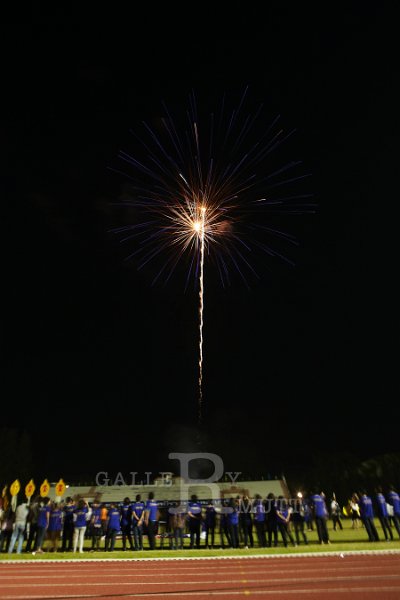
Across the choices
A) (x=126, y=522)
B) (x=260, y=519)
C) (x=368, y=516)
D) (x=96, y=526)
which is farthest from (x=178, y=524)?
(x=368, y=516)

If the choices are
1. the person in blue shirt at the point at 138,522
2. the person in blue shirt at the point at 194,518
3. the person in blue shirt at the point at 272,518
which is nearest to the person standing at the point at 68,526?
the person in blue shirt at the point at 138,522

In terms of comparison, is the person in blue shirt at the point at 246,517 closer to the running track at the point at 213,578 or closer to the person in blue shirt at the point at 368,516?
the running track at the point at 213,578

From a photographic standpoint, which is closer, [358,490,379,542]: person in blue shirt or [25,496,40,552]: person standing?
[358,490,379,542]: person in blue shirt

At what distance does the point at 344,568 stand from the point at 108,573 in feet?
16.6

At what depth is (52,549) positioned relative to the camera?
16.7 meters

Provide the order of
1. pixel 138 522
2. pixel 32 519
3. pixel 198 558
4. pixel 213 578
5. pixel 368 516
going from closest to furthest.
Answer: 1. pixel 213 578
2. pixel 198 558
3. pixel 368 516
4. pixel 138 522
5. pixel 32 519

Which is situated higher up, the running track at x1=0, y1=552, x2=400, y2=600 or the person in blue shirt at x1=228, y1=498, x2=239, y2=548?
the person in blue shirt at x1=228, y1=498, x2=239, y2=548

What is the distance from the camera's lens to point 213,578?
9.37 m

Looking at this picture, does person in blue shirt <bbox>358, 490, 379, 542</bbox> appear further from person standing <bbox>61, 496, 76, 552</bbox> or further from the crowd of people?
person standing <bbox>61, 496, 76, 552</bbox>

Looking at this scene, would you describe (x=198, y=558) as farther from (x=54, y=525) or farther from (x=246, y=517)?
(x=54, y=525)

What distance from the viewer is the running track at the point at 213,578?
25.4 feet

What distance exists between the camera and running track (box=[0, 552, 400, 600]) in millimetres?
7746

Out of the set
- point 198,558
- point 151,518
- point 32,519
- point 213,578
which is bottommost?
point 213,578

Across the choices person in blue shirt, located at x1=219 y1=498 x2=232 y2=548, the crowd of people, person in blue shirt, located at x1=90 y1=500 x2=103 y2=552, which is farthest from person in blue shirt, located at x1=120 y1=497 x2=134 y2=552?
person in blue shirt, located at x1=219 y1=498 x2=232 y2=548
